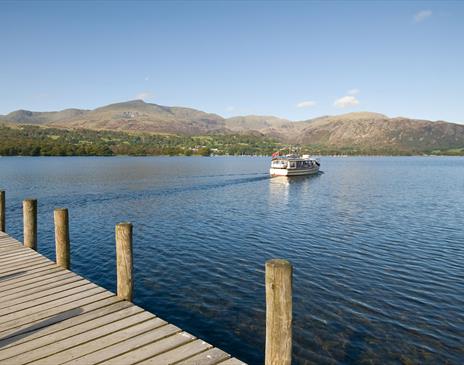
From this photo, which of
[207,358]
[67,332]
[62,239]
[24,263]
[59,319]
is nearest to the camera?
[207,358]

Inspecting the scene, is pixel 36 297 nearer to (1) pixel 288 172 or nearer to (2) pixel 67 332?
(2) pixel 67 332

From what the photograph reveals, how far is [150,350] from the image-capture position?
20.9 feet

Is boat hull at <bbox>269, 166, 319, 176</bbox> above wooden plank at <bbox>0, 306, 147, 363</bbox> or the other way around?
the other way around

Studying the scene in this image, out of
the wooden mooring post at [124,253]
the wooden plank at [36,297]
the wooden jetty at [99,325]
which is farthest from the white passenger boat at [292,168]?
the wooden plank at [36,297]

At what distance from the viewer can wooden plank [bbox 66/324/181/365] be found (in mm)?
6035

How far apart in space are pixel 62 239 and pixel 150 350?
23.8 feet

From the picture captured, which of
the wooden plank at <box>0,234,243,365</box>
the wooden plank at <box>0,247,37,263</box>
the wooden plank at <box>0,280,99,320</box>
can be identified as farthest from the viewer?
the wooden plank at <box>0,247,37,263</box>

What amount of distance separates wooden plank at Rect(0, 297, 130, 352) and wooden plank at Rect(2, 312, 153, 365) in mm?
424

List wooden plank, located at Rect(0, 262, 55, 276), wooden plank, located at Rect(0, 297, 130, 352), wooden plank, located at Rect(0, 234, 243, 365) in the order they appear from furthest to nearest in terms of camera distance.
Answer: wooden plank, located at Rect(0, 262, 55, 276) → wooden plank, located at Rect(0, 297, 130, 352) → wooden plank, located at Rect(0, 234, 243, 365)

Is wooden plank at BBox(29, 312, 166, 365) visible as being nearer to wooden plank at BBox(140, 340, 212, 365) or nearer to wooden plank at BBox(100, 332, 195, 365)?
wooden plank at BBox(100, 332, 195, 365)

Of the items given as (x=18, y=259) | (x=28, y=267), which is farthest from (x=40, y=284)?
(x=18, y=259)

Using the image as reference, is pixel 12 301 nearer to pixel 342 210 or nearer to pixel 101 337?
pixel 101 337

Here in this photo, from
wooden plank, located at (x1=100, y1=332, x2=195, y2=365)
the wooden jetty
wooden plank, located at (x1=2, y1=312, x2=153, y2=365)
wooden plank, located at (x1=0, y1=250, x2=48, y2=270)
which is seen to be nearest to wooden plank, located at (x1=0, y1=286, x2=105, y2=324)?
the wooden jetty

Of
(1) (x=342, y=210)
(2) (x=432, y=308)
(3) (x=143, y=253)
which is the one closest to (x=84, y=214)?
(3) (x=143, y=253)
